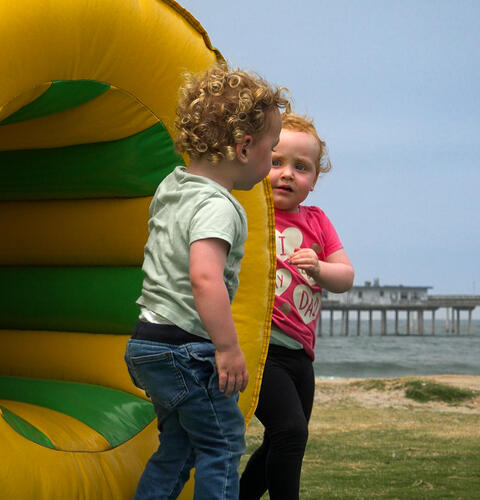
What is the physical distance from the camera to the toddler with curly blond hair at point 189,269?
212 cm

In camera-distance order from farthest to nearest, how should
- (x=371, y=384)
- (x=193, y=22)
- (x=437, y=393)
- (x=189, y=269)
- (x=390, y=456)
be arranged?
(x=371, y=384)
(x=437, y=393)
(x=390, y=456)
(x=193, y=22)
(x=189, y=269)

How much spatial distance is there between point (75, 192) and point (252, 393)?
3.83 feet

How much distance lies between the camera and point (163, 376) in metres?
2.14

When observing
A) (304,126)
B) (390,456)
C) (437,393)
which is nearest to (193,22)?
(304,126)

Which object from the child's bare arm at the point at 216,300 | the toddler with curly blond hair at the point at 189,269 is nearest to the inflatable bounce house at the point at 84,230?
the toddler with curly blond hair at the point at 189,269

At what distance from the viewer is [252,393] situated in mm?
2857

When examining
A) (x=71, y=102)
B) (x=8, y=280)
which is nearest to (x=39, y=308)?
(x=8, y=280)

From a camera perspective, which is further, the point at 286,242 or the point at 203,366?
the point at 286,242

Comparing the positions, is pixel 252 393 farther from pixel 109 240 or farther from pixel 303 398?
pixel 109 240

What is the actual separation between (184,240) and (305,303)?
1.00m

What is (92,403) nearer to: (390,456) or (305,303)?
(305,303)

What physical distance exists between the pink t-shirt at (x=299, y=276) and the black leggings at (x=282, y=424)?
0.30ft

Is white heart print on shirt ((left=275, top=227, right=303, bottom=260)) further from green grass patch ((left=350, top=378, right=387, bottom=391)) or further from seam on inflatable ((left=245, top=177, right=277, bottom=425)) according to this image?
green grass patch ((left=350, top=378, right=387, bottom=391))

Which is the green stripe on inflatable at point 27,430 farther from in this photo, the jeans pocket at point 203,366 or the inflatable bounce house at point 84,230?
the jeans pocket at point 203,366
